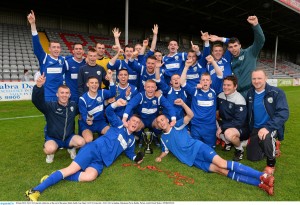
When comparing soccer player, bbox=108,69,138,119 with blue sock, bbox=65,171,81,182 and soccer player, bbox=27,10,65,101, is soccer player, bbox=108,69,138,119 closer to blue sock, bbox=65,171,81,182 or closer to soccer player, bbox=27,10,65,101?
soccer player, bbox=27,10,65,101

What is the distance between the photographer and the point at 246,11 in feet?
64.7

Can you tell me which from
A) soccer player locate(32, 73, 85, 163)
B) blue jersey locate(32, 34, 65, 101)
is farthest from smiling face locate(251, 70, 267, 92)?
blue jersey locate(32, 34, 65, 101)

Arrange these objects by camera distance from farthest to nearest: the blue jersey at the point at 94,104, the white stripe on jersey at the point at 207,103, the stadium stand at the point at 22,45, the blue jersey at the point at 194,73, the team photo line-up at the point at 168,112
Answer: the stadium stand at the point at 22,45
the blue jersey at the point at 194,73
the white stripe on jersey at the point at 207,103
the blue jersey at the point at 94,104
the team photo line-up at the point at 168,112

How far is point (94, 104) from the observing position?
4355mm

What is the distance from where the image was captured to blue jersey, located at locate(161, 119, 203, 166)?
12.0ft

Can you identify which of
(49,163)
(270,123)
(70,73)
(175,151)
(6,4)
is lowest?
(49,163)

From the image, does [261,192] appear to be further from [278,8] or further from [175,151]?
[278,8]

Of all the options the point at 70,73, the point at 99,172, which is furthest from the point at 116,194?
the point at 70,73

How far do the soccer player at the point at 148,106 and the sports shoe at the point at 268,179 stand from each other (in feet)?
5.41

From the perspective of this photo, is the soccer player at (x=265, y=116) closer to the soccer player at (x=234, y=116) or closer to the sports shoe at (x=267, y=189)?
the soccer player at (x=234, y=116)

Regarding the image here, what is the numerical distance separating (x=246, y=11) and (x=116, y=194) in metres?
20.7

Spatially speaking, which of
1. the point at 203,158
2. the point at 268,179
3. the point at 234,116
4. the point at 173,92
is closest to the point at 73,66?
the point at 173,92

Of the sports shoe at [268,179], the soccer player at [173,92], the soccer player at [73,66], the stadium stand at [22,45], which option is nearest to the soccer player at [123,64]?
the soccer player at [73,66]

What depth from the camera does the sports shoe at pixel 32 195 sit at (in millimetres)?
2717
